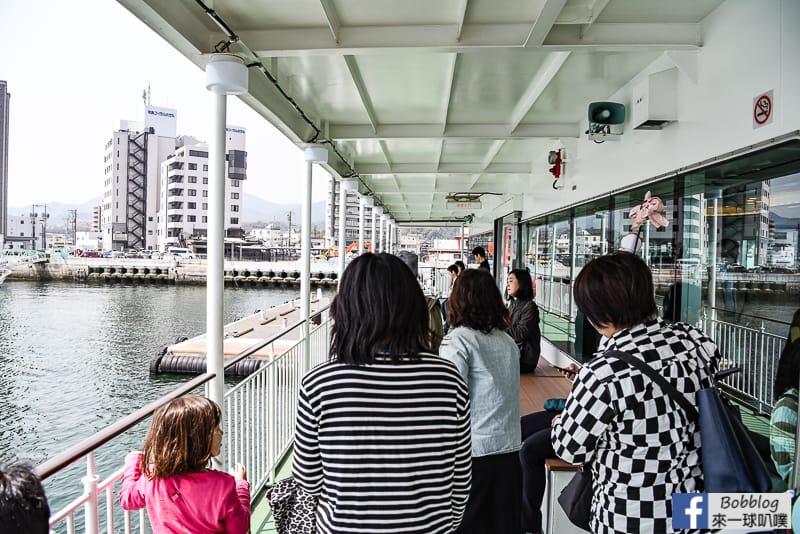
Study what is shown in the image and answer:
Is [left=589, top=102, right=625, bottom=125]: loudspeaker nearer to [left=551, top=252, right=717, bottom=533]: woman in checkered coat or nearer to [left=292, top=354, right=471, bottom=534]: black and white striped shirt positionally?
[left=551, top=252, right=717, bottom=533]: woman in checkered coat

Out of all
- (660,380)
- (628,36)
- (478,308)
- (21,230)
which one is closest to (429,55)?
(628,36)

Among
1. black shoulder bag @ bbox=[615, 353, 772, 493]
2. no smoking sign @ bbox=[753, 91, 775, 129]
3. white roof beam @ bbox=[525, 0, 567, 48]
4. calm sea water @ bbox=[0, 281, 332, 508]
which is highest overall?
white roof beam @ bbox=[525, 0, 567, 48]

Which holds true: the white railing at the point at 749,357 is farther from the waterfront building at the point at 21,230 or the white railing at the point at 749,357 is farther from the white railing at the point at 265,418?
the waterfront building at the point at 21,230

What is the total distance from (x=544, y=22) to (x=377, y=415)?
7.93 ft

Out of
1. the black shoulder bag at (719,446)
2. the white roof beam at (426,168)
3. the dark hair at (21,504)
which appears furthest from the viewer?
the white roof beam at (426,168)

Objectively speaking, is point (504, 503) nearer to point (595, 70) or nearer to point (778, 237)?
point (778, 237)

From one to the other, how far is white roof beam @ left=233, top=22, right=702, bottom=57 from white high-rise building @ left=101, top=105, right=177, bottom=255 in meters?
83.0

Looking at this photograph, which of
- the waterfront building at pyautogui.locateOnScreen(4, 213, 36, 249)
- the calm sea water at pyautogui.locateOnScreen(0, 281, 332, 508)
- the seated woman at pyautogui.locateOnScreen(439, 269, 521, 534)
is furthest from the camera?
the waterfront building at pyautogui.locateOnScreen(4, 213, 36, 249)

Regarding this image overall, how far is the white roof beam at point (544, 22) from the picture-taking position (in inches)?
99.3

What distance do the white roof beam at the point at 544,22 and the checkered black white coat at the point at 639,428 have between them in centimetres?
185

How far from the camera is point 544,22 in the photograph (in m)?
2.72

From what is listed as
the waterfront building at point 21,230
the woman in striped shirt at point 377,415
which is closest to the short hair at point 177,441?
the woman in striped shirt at point 377,415

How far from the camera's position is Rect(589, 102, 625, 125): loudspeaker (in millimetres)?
4098

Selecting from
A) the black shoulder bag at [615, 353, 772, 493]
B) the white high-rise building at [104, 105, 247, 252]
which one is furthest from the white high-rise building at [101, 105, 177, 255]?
the black shoulder bag at [615, 353, 772, 493]
